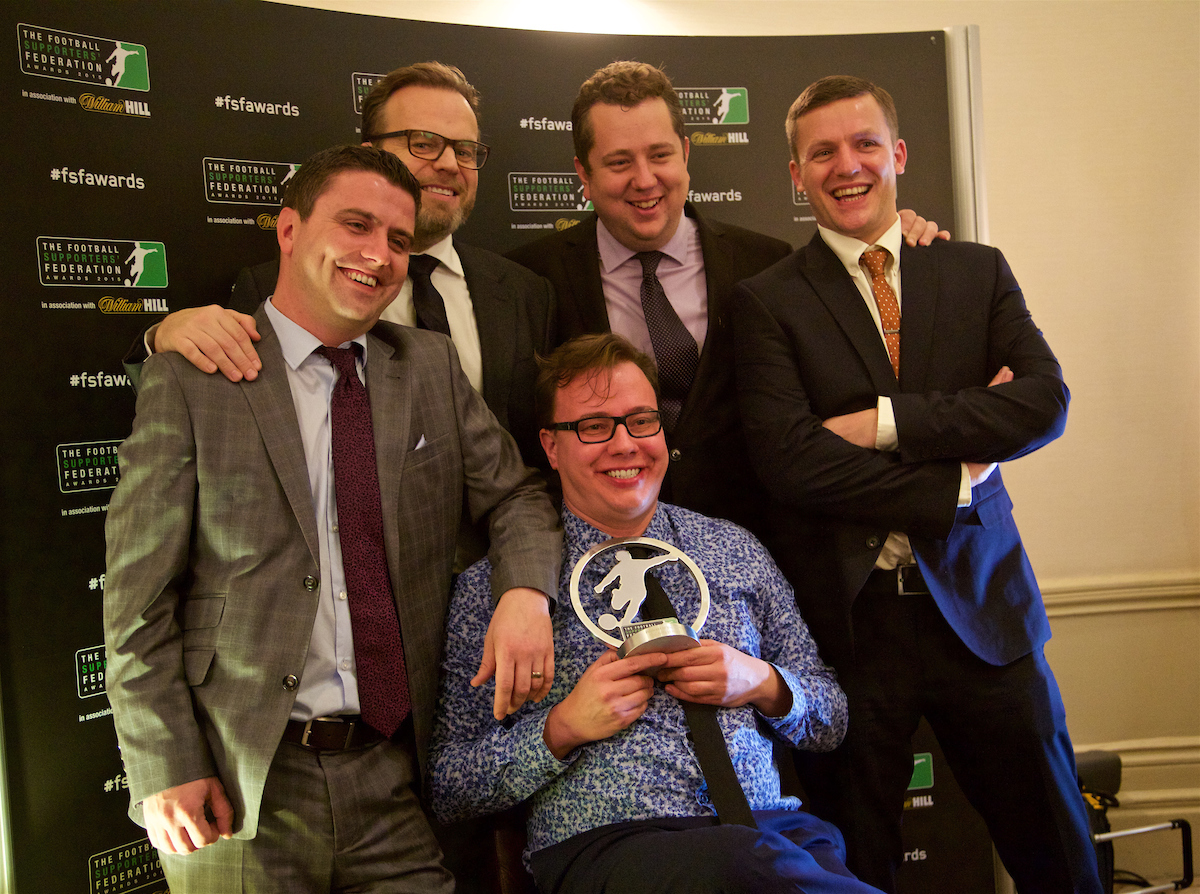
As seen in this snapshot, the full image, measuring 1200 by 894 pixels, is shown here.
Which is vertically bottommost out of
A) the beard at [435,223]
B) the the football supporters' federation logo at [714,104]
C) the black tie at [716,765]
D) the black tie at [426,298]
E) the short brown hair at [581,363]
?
the black tie at [716,765]

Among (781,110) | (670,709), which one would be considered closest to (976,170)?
(781,110)

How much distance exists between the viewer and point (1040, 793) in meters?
2.22

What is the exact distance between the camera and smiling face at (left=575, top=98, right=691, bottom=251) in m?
2.66

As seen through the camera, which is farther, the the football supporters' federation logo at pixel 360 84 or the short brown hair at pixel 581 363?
the the football supporters' federation logo at pixel 360 84

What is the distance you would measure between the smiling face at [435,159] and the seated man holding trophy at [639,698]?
2.13 feet

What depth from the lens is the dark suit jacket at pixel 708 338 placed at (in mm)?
2639

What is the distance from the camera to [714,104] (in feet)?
10.8

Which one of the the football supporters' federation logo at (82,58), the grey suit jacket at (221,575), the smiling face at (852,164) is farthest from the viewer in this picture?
the the football supporters' federation logo at (82,58)

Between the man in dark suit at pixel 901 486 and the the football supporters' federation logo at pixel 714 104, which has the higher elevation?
the the football supporters' federation logo at pixel 714 104

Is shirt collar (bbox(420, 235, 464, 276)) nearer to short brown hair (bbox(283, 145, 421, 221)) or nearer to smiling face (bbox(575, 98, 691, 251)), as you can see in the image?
smiling face (bbox(575, 98, 691, 251))

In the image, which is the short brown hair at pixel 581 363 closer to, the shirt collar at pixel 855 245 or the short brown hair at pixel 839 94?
the shirt collar at pixel 855 245

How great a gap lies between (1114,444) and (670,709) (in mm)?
2931

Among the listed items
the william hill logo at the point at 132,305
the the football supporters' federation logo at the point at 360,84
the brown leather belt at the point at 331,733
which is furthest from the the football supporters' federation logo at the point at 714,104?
the brown leather belt at the point at 331,733

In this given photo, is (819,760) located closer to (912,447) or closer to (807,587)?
(807,587)
